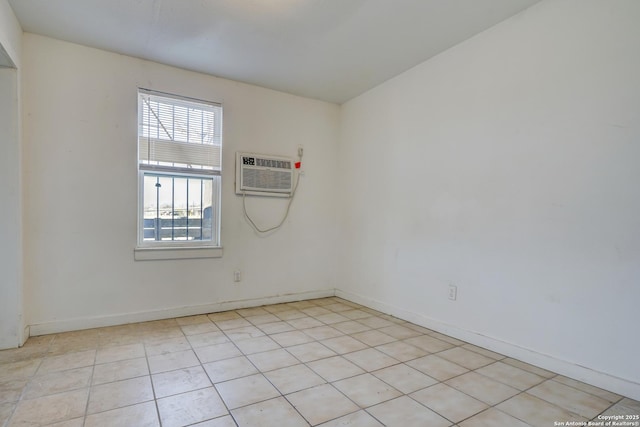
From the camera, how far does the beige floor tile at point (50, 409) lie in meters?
1.48

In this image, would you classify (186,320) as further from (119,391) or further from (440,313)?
(440,313)

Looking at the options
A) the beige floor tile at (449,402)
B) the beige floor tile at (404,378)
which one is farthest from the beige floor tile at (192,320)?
→ the beige floor tile at (449,402)

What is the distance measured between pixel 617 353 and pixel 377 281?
191 cm

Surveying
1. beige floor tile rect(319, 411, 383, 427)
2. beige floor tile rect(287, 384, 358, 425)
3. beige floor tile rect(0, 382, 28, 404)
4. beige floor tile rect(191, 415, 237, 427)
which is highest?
beige floor tile rect(0, 382, 28, 404)

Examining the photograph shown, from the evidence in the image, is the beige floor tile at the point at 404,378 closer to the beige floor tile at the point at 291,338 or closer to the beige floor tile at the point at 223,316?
the beige floor tile at the point at 291,338

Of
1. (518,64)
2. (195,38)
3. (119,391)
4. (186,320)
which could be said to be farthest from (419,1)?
(186,320)

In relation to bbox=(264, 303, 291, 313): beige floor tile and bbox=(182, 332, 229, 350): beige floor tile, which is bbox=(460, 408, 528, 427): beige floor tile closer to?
bbox=(182, 332, 229, 350): beige floor tile

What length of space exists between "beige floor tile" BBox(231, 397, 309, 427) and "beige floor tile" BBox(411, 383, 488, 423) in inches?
25.6

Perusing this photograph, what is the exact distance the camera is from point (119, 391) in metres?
1.75

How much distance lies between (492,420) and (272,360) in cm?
129

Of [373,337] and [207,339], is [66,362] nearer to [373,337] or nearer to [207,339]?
[207,339]

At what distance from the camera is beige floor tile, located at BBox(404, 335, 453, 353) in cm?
239

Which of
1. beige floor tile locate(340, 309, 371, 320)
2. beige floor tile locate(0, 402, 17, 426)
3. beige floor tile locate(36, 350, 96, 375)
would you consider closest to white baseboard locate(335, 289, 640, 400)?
beige floor tile locate(340, 309, 371, 320)

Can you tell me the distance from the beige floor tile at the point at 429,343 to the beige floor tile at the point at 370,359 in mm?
335
